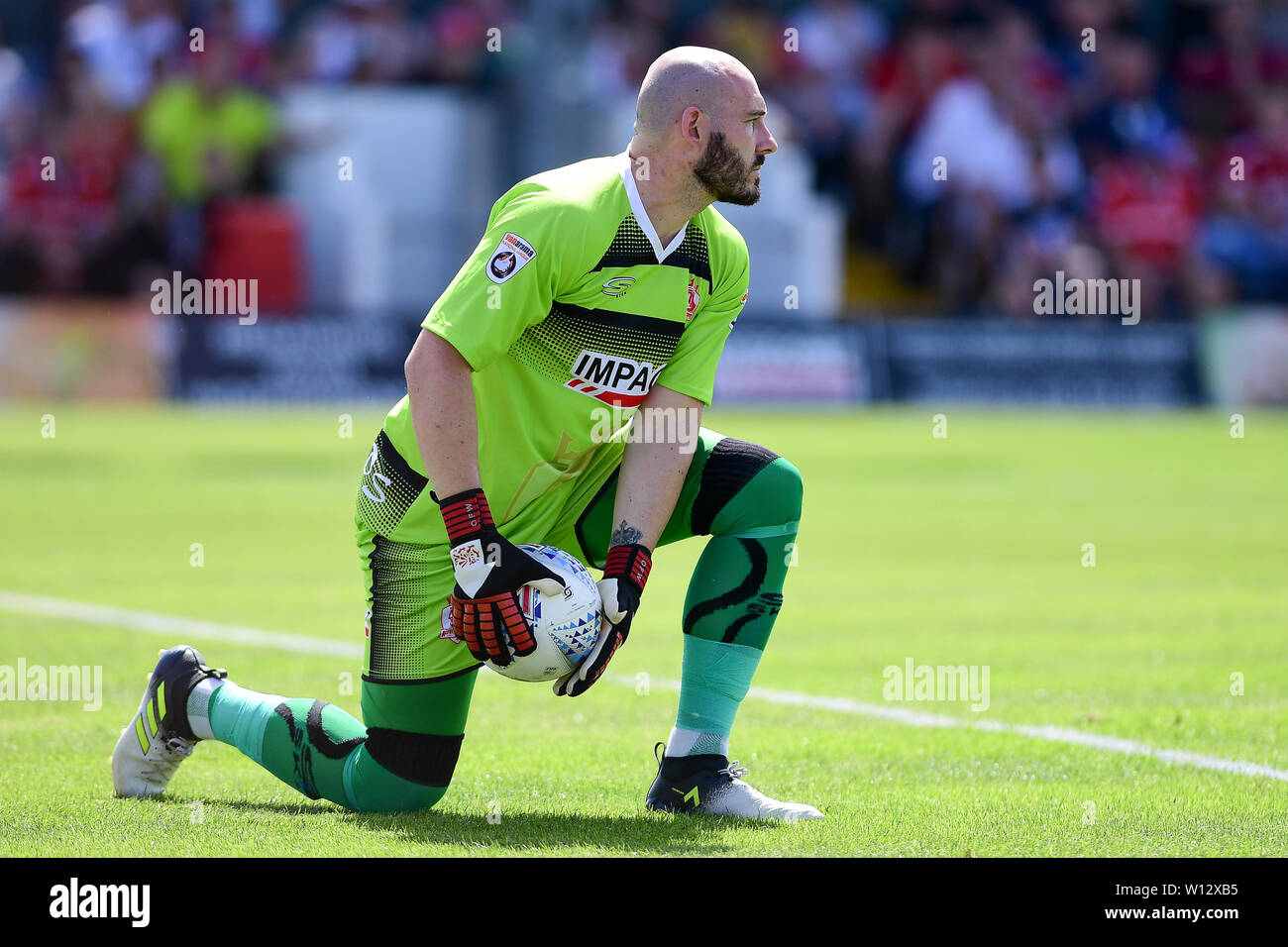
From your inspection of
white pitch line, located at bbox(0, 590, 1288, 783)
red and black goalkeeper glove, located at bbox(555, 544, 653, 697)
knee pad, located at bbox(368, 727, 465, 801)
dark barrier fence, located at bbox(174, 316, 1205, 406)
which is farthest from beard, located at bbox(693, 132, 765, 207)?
dark barrier fence, located at bbox(174, 316, 1205, 406)

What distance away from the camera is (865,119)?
28297 mm

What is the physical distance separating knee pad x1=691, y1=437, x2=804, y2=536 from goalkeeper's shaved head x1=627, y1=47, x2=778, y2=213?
0.79 m

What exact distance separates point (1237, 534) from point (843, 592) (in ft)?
14.2

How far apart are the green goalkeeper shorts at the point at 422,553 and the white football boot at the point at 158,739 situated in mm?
649

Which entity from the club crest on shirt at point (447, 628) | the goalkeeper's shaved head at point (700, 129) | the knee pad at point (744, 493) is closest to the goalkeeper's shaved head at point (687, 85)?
the goalkeeper's shaved head at point (700, 129)

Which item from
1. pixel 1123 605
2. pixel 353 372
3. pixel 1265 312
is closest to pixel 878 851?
pixel 1123 605

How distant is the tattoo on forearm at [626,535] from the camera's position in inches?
207

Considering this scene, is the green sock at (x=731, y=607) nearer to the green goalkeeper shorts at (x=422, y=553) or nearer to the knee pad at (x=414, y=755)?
the green goalkeeper shorts at (x=422, y=553)

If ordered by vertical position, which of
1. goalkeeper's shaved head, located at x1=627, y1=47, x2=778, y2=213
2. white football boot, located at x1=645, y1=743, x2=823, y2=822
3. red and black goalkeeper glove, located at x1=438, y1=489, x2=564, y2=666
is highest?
goalkeeper's shaved head, located at x1=627, y1=47, x2=778, y2=213

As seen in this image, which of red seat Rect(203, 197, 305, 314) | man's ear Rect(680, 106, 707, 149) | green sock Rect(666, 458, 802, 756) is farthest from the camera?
red seat Rect(203, 197, 305, 314)

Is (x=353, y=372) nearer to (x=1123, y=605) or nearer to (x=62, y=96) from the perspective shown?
(x=62, y=96)

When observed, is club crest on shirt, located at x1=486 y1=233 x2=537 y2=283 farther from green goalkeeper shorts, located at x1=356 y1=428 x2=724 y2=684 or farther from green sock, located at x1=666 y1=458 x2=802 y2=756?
green sock, located at x1=666 y1=458 x2=802 y2=756

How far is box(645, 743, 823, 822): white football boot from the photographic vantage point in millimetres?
5227

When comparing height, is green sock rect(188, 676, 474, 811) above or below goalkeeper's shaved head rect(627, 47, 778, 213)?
below
